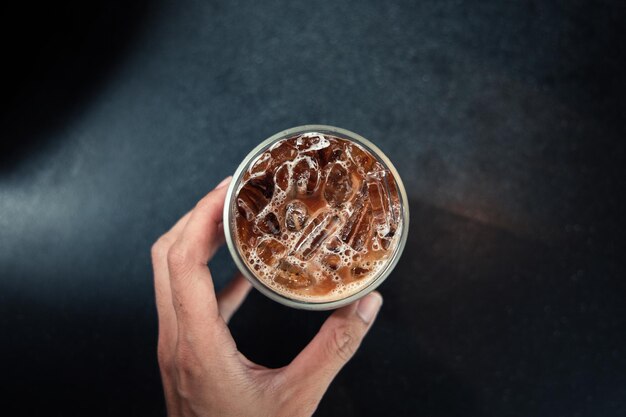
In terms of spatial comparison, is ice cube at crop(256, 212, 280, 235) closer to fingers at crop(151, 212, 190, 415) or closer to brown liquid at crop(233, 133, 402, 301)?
brown liquid at crop(233, 133, 402, 301)

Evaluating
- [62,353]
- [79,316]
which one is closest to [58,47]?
[79,316]

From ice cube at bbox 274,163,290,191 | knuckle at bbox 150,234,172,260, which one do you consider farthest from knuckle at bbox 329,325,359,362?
knuckle at bbox 150,234,172,260

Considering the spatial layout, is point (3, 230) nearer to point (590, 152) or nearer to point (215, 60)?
point (215, 60)

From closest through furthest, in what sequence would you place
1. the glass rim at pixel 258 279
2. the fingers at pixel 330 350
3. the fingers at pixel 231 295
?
the glass rim at pixel 258 279 → the fingers at pixel 330 350 → the fingers at pixel 231 295

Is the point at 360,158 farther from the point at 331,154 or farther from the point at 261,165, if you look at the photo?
the point at 261,165

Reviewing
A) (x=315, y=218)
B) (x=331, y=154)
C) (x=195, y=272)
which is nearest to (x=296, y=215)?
(x=315, y=218)

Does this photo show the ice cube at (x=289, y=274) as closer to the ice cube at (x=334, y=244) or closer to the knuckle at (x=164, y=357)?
the ice cube at (x=334, y=244)

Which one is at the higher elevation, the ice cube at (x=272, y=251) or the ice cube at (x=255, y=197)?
the ice cube at (x=255, y=197)

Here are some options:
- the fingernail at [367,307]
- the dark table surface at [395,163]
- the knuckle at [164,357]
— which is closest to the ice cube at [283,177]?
the fingernail at [367,307]
